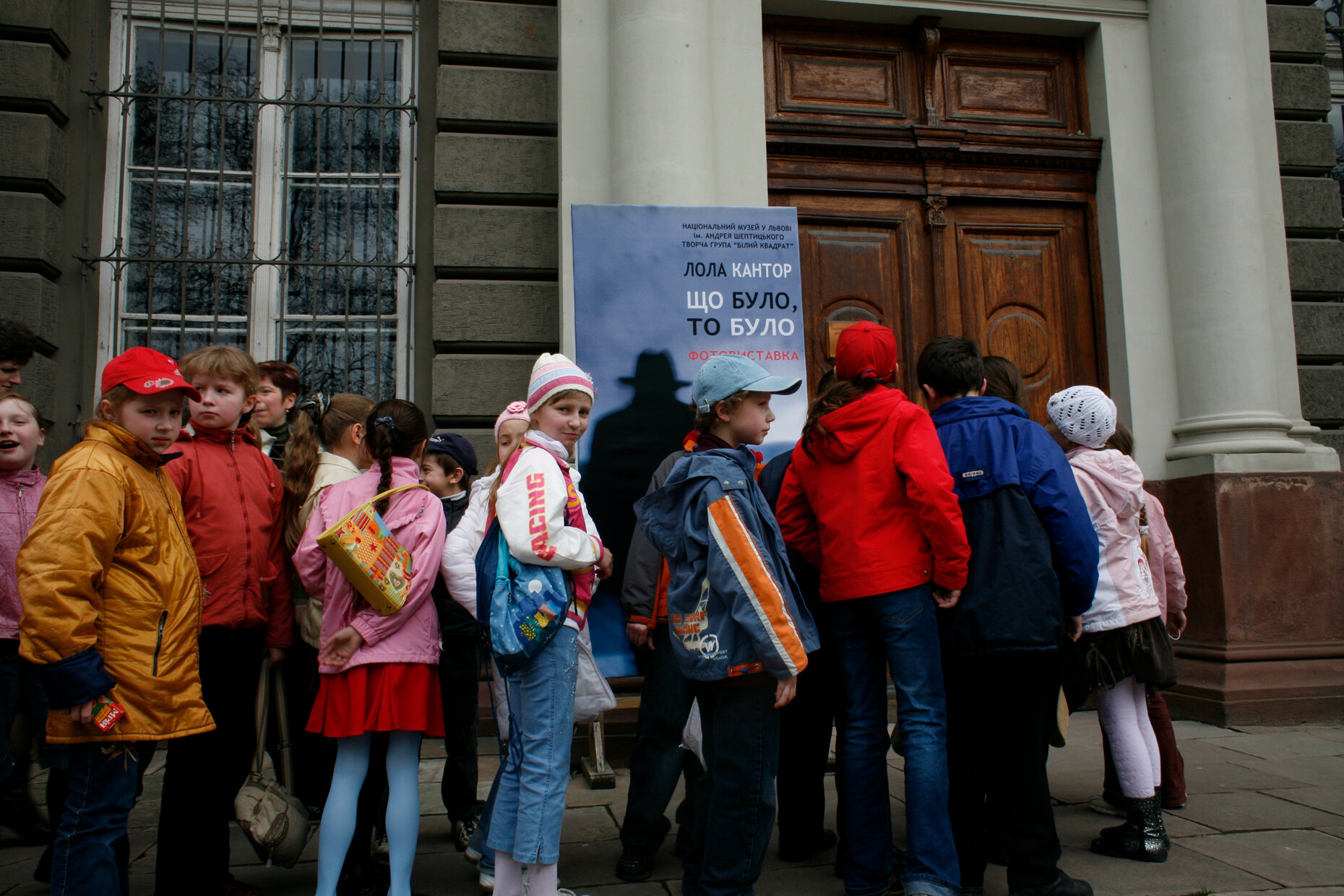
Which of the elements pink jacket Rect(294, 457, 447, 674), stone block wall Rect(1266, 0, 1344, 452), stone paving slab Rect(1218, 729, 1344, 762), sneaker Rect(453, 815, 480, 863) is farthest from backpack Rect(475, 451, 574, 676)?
stone block wall Rect(1266, 0, 1344, 452)

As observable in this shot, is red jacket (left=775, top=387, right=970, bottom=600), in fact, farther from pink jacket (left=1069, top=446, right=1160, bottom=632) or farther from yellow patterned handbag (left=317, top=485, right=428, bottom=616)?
yellow patterned handbag (left=317, top=485, right=428, bottom=616)

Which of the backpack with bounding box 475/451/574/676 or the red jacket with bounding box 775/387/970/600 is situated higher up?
the red jacket with bounding box 775/387/970/600

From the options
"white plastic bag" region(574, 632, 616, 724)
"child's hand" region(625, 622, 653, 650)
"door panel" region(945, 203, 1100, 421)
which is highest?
"door panel" region(945, 203, 1100, 421)

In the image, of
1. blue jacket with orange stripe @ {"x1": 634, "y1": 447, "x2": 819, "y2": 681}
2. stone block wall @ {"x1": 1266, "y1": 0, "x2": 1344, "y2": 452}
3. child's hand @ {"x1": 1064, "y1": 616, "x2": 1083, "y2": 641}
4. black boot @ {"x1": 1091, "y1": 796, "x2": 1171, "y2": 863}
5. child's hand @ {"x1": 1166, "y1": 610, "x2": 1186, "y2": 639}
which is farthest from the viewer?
stone block wall @ {"x1": 1266, "y1": 0, "x2": 1344, "y2": 452}

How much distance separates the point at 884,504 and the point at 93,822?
2413 millimetres

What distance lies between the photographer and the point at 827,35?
21.7ft

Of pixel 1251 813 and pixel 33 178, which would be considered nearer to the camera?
pixel 1251 813

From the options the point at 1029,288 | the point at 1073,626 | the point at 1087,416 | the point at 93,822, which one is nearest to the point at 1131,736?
the point at 1073,626

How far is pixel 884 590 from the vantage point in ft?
9.66

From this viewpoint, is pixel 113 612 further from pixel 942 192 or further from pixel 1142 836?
pixel 942 192

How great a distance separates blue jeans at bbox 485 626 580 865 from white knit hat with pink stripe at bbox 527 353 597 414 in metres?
0.75

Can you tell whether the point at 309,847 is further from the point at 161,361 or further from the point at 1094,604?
the point at 1094,604

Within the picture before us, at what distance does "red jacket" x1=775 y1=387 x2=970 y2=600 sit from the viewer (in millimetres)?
2908

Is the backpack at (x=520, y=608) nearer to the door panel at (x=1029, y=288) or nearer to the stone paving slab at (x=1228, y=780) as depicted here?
the stone paving slab at (x=1228, y=780)
